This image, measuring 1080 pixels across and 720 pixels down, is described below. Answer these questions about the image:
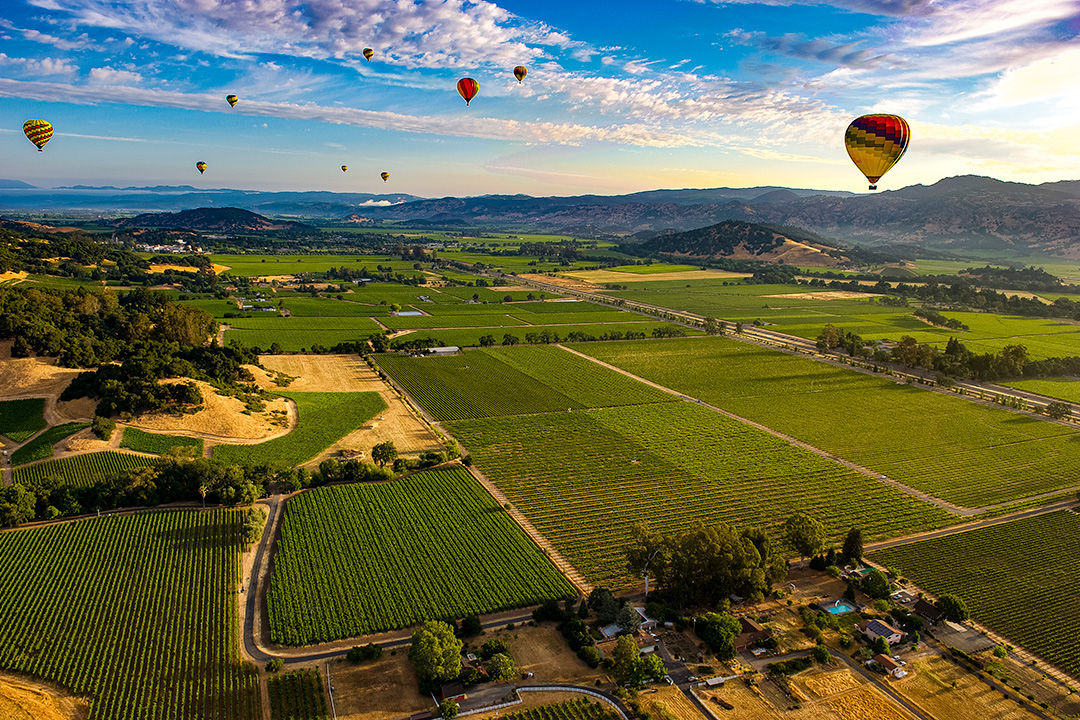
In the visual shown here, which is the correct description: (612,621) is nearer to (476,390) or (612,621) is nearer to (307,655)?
(307,655)

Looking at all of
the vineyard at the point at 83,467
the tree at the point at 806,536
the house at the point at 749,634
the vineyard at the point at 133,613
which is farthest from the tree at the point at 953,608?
the vineyard at the point at 83,467

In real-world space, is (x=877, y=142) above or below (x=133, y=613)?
above

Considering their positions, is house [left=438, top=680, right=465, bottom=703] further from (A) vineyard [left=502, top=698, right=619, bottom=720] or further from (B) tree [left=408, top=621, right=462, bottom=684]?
(A) vineyard [left=502, top=698, right=619, bottom=720]

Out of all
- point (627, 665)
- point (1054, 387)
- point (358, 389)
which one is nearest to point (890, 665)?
point (627, 665)

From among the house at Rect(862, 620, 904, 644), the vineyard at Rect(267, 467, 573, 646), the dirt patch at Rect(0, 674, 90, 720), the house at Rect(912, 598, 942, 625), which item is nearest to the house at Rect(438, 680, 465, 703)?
the vineyard at Rect(267, 467, 573, 646)

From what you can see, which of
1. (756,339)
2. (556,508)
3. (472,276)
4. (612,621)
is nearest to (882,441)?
(556,508)

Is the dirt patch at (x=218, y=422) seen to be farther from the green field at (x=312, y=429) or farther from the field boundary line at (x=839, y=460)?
the field boundary line at (x=839, y=460)

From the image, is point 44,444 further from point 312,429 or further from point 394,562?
point 394,562
